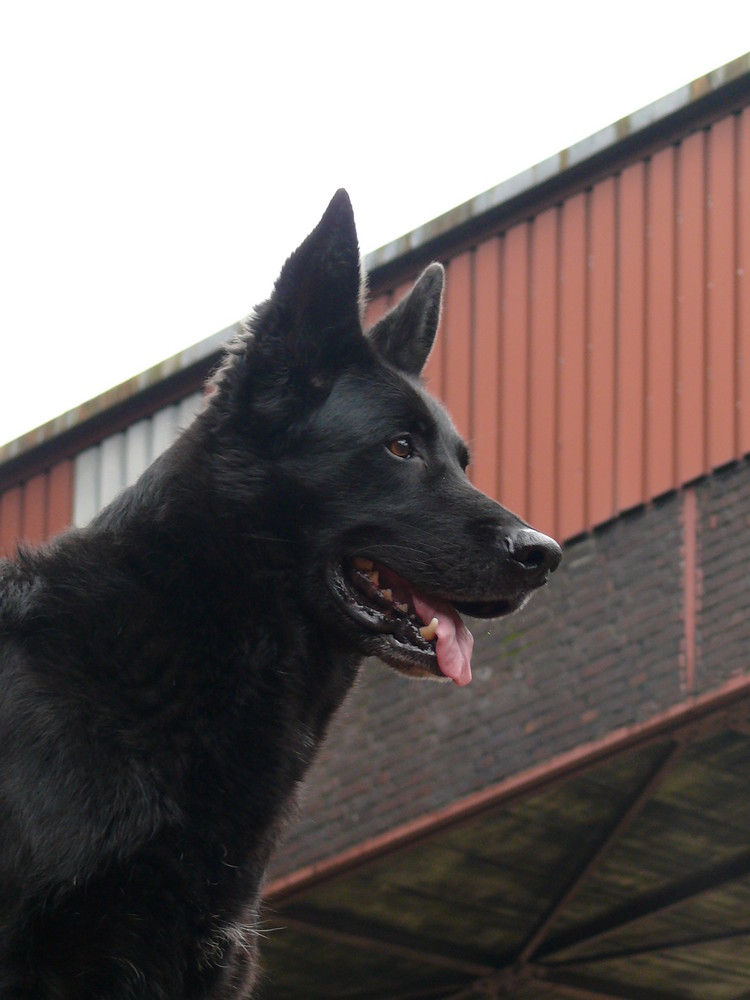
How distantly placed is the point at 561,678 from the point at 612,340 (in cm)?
240

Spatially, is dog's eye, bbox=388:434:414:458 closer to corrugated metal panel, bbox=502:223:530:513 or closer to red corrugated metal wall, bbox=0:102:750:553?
red corrugated metal wall, bbox=0:102:750:553

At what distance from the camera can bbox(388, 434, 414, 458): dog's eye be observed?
3613mm

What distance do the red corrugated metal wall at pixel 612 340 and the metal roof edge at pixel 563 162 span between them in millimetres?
203

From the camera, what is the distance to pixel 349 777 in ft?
33.0

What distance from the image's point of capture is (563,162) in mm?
9945

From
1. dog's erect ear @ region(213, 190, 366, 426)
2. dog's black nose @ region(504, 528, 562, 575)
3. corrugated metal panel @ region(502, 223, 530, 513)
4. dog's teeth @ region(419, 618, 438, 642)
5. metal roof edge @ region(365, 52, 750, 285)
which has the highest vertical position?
dog's erect ear @ region(213, 190, 366, 426)

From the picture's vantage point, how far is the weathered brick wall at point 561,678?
28.1ft

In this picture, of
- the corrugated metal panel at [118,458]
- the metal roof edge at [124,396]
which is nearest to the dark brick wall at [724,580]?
the metal roof edge at [124,396]

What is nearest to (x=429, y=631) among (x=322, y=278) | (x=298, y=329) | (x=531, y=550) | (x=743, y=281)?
(x=531, y=550)

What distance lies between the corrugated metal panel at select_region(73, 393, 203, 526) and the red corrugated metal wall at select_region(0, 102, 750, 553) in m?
2.45

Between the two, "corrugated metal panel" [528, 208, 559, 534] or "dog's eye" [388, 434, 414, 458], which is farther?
"corrugated metal panel" [528, 208, 559, 534]

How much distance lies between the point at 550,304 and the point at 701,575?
2.49 meters

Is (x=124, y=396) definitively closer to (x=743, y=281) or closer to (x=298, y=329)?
(x=743, y=281)

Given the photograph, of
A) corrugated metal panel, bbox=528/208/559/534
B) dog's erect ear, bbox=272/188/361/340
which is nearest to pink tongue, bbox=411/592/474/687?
dog's erect ear, bbox=272/188/361/340
